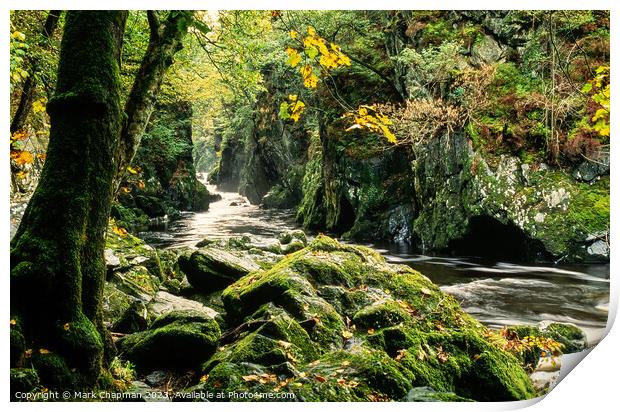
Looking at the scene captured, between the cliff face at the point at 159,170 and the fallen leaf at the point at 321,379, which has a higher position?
the cliff face at the point at 159,170

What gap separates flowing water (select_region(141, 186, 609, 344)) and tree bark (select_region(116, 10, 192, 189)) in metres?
2.69

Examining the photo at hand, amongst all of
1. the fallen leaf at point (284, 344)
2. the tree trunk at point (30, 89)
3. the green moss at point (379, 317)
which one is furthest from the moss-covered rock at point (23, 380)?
the green moss at point (379, 317)

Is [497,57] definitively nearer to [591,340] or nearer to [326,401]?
[591,340]

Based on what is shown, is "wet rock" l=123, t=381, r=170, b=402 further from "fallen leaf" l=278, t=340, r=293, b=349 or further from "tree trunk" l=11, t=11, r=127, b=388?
"fallen leaf" l=278, t=340, r=293, b=349

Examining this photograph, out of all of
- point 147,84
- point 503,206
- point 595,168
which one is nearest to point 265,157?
point 503,206

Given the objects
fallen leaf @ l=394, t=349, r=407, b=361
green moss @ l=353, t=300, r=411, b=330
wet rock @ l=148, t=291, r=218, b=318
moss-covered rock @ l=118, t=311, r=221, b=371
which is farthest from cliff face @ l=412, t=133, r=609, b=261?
moss-covered rock @ l=118, t=311, r=221, b=371

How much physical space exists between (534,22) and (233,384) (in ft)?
19.6

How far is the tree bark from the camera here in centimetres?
425

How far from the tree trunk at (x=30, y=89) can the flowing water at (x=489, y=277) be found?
2.13 m

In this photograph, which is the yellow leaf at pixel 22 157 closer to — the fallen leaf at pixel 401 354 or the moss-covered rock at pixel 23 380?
the moss-covered rock at pixel 23 380

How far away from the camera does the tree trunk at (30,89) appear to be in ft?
17.2

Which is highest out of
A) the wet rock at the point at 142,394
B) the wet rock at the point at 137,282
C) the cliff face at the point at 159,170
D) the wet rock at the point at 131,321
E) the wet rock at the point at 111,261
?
the cliff face at the point at 159,170

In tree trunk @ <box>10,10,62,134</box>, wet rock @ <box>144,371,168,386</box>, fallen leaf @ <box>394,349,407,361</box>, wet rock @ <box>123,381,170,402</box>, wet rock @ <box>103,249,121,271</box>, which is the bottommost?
wet rock @ <box>123,381,170,402</box>
